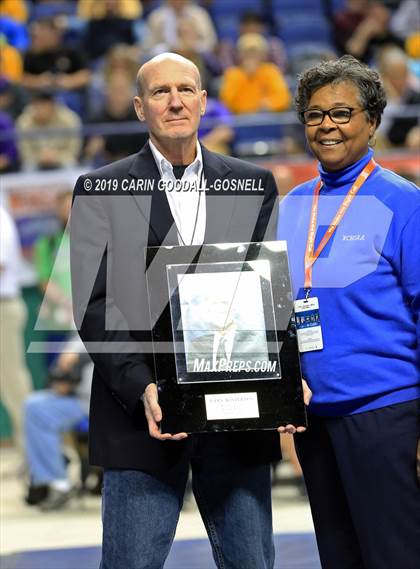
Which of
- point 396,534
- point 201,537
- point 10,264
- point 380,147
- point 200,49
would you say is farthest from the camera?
point 200,49

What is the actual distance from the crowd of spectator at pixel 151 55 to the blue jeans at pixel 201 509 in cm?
608

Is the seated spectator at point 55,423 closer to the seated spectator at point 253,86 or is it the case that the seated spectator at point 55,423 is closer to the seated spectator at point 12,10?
the seated spectator at point 253,86

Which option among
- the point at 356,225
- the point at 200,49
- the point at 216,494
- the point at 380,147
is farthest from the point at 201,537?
the point at 200,49

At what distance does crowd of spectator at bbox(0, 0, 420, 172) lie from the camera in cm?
966

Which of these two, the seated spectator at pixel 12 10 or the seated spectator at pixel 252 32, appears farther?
the seated spectator at pixel 12 10

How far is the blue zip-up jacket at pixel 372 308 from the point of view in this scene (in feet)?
10.6

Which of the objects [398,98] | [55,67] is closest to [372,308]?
[398,98]

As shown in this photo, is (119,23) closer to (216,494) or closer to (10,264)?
(10,264)

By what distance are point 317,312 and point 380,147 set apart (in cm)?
661

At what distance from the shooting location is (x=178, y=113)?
3416 mm

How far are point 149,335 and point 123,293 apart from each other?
14 centimetres

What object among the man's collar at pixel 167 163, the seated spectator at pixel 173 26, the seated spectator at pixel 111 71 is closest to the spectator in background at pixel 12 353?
the seated spectator at pixel 111 71

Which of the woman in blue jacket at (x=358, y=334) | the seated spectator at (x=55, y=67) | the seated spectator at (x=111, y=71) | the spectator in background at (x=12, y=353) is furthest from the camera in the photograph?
the seated spectator at (x=55, y=67)

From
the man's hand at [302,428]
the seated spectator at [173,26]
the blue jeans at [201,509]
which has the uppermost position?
the seated spectator at [173,26]
